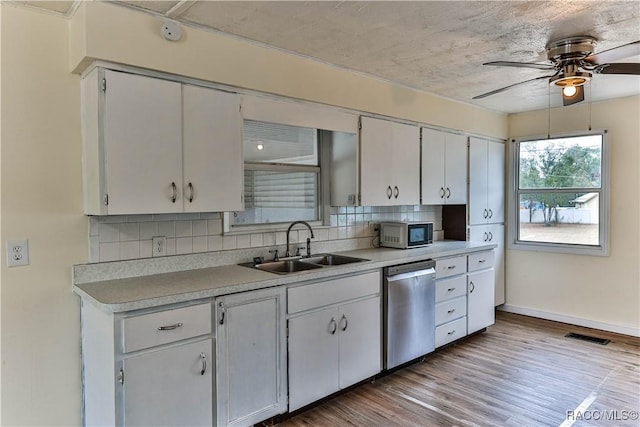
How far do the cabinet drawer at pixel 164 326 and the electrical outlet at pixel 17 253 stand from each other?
73 cm

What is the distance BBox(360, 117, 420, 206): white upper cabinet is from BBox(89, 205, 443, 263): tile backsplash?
1.21ft

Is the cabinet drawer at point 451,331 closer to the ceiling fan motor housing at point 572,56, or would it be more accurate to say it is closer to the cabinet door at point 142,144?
the ceiling fan motor housing at point 572,56

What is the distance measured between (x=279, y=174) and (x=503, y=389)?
7.86ft

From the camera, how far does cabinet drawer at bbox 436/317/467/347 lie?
147 inches

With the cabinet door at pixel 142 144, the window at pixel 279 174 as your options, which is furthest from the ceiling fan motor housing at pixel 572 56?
the cabinet door at pixel 142 144

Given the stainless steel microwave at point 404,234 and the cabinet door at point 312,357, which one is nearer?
the cabinet door at point 312,357

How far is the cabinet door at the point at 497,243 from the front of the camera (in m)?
4.80

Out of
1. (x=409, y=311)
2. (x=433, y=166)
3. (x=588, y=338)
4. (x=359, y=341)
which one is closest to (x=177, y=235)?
(x=359, y=341)

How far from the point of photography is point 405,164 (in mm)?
3857

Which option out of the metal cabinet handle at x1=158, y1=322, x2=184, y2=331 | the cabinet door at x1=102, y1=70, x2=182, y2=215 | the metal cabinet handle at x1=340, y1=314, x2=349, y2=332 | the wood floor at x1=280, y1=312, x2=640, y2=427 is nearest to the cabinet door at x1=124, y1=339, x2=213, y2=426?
the metal cabinet handle at x1=158, y1=322, x2=184, y2=331

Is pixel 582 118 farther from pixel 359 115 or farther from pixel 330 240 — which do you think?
pixel 330 240

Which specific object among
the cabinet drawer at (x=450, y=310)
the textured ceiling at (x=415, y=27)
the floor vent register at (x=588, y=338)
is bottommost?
the floor vent register at (x=588, y=338)

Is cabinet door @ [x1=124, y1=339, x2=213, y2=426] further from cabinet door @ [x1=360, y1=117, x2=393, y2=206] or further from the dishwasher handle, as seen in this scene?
cabinet door @ [x1=360, y1=117, x2=393, y2=206]

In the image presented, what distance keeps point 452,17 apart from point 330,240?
6.51 feet
